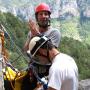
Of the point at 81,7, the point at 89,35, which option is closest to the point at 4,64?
the point at 89,35

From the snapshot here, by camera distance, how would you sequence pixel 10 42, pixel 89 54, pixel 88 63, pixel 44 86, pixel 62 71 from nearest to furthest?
pixel 62 71, pixel 44 86, pixel 10 42, pixel 88 63, pixel 89 54

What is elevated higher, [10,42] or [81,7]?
[10,42]

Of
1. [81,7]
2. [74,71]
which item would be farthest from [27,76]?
[81,7]

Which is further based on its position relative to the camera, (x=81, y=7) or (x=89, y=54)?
(x=81, y=7)

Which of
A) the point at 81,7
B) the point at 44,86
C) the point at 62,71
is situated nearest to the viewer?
the point at 62,71

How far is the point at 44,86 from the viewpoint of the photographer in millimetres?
3791

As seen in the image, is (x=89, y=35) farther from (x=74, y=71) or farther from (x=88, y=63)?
(x=74, y=71)

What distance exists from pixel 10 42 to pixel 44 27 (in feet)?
1.36

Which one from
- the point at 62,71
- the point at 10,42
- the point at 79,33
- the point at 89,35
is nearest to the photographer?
the point at 62,71

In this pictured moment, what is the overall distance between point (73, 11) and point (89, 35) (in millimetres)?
37561

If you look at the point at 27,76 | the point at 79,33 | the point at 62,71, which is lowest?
the point at 79,33

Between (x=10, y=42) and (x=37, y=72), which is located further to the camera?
(x=10, y=42)

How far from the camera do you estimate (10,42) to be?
456 cm

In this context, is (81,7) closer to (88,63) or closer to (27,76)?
(88,63)
